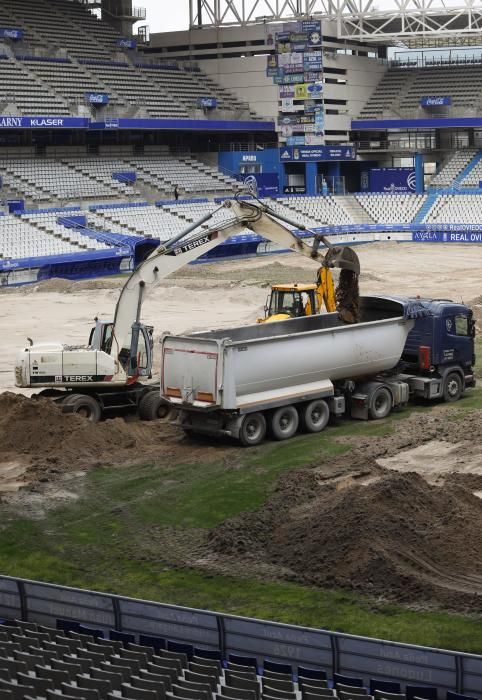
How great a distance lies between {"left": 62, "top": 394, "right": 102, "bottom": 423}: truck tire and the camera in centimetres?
2544

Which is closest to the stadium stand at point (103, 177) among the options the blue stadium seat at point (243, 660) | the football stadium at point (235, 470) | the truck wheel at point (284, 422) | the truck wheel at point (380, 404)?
the football stadium at point (235, 470)

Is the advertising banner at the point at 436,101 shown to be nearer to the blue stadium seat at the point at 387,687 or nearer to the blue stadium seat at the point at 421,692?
the blue stadium seat at the point at 387,687

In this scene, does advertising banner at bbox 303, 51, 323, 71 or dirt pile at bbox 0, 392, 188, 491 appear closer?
dirt pile at bbox 0, 392, 188, 491

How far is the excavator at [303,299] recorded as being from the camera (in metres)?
29.8

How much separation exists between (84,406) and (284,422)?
4563 mm

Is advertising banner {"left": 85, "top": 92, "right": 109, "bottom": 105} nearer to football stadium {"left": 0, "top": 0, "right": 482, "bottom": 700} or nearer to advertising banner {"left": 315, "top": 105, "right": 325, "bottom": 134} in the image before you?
football stadium {"left": 0, "top": 0, "right": 482, "bottom": 700}

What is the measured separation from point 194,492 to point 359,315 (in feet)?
27.5

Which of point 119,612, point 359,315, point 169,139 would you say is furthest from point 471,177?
point 119,612

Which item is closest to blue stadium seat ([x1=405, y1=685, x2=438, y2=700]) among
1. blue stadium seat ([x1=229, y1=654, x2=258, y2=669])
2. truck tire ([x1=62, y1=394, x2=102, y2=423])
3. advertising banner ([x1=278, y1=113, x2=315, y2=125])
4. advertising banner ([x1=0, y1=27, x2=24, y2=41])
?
blue stadium seat ([x1=229, y1=654, x2=258, y2=669])

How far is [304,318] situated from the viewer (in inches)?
→ 1089

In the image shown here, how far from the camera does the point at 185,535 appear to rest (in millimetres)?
18609

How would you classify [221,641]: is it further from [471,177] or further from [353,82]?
[353,82]

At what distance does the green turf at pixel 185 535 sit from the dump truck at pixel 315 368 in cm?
69

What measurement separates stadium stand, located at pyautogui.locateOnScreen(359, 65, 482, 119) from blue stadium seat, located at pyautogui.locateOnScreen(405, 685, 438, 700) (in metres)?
78.8
